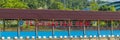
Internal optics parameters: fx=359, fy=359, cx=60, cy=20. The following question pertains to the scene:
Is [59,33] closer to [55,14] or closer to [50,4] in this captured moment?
[55,14]

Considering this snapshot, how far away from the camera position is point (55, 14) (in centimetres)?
3191

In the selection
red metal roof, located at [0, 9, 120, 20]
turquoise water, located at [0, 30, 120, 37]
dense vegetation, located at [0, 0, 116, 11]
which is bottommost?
dense vegetation, located at [0, 0, 116, 11]

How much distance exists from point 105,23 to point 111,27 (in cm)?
90

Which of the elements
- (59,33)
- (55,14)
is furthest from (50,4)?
(59,33)

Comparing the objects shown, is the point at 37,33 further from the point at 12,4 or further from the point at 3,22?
the point at 12,4

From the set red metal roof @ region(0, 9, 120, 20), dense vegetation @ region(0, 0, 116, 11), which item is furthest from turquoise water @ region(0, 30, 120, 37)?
dense vegetation @ region(0, 0, 116, 11)

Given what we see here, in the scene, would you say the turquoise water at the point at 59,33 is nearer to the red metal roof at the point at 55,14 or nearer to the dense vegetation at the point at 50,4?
the red metal roof at the point at 55,14

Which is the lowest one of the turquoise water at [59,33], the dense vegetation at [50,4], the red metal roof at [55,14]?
the dense vegetation at [50,4]

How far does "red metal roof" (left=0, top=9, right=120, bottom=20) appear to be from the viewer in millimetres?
30047

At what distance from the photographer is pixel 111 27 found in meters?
34.1

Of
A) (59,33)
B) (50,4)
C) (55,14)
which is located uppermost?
(55,14)

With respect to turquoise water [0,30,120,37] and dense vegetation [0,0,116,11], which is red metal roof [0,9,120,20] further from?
dense vegetation [0,0,116,11]

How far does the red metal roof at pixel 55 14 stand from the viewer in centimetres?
3005

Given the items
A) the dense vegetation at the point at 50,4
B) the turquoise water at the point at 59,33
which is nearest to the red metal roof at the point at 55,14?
the turquoise water at the point at 59,33
